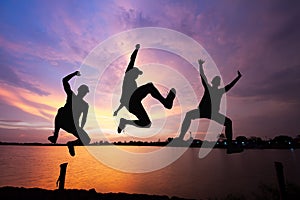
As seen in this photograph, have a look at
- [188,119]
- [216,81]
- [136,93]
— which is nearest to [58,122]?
[136,93]

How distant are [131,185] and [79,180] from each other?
70.9ft

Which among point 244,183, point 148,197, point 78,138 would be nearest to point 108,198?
point 148,197

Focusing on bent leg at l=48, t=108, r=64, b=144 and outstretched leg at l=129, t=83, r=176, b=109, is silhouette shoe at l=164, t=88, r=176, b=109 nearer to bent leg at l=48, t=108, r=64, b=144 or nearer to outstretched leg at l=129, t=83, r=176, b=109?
outstretched leg at l=129, t=83, r=176, b=109

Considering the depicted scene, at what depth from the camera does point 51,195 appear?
31.9m

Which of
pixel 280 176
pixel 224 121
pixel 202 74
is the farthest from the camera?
pixel 280 176

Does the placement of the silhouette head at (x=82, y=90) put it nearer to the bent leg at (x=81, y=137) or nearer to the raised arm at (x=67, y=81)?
the raised arm at (x=67, y=81)

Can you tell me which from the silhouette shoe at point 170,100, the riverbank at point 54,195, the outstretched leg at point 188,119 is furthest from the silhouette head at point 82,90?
the riverbank at point 54,195

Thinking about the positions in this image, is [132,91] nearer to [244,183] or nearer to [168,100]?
[168,100]

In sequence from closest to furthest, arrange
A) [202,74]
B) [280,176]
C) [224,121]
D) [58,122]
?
[224,121] → [58,122] → [202,74] → [280,176]

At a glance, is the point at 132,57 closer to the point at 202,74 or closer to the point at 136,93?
the point at 136,93

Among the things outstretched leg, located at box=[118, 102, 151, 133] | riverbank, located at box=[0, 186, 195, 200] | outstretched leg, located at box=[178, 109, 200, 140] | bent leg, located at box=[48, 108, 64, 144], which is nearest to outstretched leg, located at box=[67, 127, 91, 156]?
bent leg, located at box=[48, 108, 64, 144]

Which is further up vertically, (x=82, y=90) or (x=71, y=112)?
(x=82, y=90)

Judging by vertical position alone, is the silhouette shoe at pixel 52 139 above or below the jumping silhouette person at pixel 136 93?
below

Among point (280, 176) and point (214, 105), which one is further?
point (280, 176)
